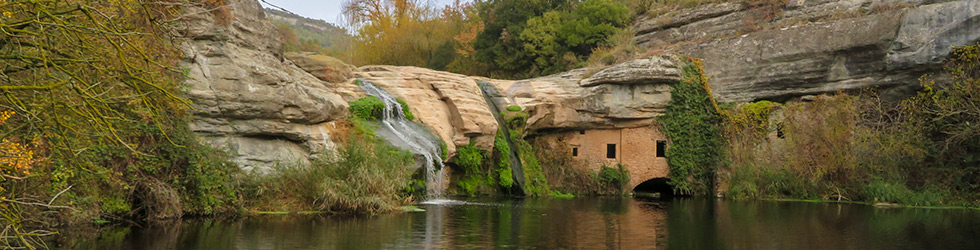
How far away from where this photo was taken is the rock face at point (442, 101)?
24094 millimetres

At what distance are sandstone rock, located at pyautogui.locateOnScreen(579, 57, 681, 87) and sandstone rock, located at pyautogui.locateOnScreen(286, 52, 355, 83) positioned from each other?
9385 millimetres

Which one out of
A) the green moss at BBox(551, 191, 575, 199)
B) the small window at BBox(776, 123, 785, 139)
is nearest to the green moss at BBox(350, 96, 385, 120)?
the green moss at BBox(551, 191, 575, 199)

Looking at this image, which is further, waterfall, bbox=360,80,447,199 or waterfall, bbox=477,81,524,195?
waterfall, bbox=477,81,524,195

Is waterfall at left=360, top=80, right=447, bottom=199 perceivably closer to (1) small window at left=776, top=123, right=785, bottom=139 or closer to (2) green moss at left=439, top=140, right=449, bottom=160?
(2) green moss at left=439, top=140, right=449, bottom=160

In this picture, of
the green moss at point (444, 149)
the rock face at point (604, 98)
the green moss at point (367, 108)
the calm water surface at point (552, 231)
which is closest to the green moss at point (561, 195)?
the rock face at point (604, 98)

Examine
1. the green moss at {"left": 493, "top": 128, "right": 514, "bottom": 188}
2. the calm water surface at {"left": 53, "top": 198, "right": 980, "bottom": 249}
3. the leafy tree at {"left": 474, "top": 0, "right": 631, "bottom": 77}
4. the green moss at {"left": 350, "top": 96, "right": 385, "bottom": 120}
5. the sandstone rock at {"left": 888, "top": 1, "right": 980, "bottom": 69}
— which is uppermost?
the leafy tree at {"left": 474, "top": 0, "right": 631, "bottom": 77}

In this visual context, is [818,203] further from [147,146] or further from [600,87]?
[147,146]

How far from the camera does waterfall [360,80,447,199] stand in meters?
21.1

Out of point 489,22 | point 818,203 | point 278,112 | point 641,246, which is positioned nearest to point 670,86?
point 818,203

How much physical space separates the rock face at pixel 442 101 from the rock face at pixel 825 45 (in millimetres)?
10339

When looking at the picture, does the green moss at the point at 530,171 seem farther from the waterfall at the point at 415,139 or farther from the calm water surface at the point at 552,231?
the calm water surface at the point at 552,231

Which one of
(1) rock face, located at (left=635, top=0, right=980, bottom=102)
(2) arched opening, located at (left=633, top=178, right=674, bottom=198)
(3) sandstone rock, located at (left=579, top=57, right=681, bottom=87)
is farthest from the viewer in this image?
(2) arched opening, located at (left=633, top=178, right=674, bottom=198)

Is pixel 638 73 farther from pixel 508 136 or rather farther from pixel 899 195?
pixel 899 195

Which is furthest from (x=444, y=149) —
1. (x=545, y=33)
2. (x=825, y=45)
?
(x=545, y=33)
